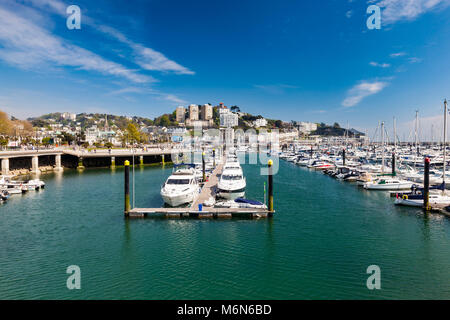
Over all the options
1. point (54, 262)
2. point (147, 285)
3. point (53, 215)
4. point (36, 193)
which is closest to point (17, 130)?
point (36, 193)

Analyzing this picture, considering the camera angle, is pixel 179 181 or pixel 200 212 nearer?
pixel 200 212

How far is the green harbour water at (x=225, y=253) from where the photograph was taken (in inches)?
596

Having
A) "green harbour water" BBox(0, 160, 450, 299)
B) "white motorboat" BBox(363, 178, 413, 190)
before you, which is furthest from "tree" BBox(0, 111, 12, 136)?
"white motorboat" BBox(363, 178, 413, 190)

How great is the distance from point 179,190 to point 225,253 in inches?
471

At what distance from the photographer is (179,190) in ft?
98.1

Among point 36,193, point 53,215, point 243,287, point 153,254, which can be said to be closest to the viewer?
point 243,287

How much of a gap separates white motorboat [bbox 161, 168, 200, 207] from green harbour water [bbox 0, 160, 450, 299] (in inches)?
120

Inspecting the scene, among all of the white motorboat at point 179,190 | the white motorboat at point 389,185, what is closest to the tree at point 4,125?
the white motorboat at point 179,190

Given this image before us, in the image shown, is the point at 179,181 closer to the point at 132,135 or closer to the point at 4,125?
the point at 4,125

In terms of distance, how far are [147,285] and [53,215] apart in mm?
19674

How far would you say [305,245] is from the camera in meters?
21.3

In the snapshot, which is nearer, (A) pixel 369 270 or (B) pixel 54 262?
(A) pixel 369 270

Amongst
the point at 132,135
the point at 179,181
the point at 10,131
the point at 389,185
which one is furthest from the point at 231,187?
the point at 132,135
